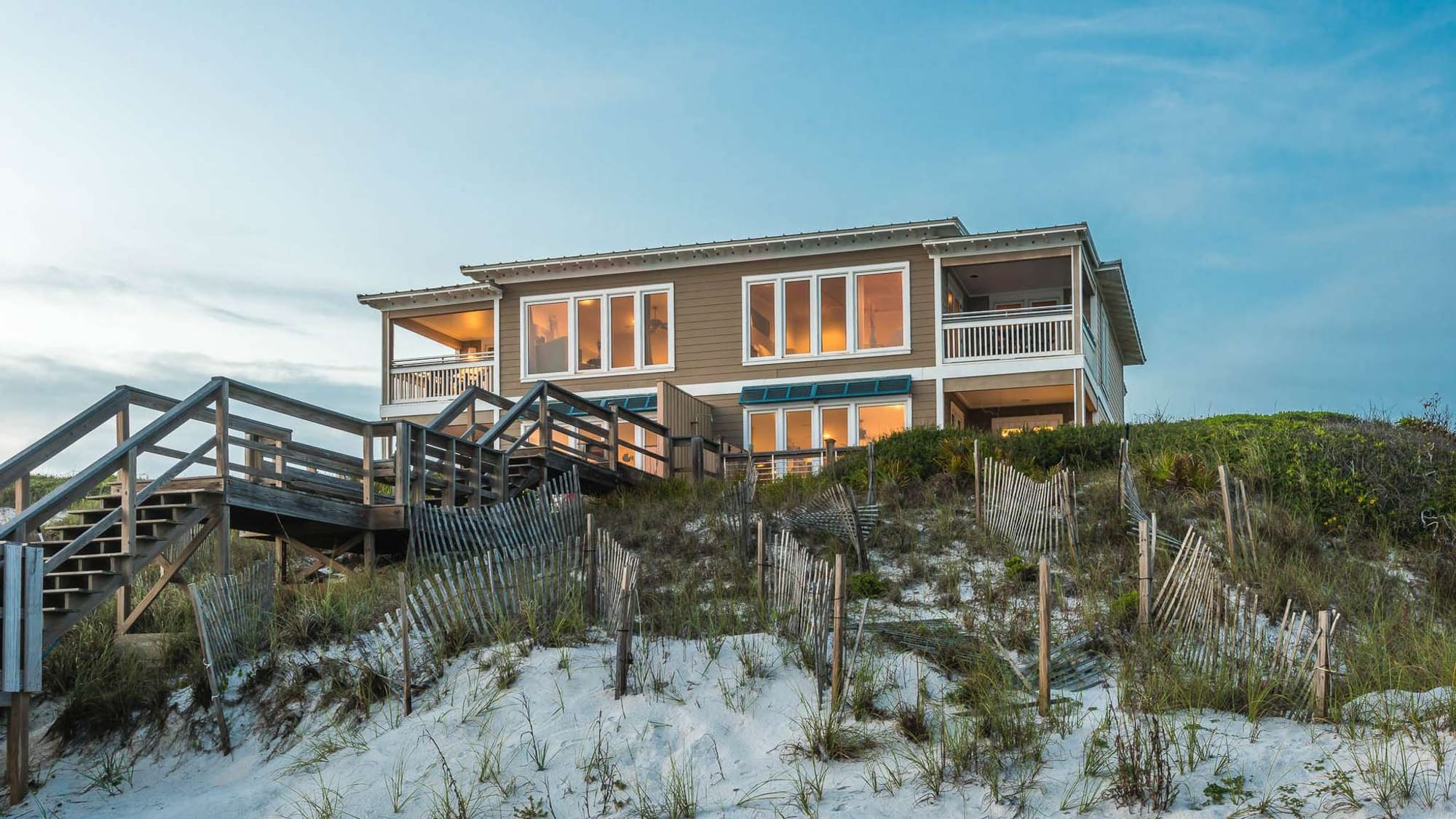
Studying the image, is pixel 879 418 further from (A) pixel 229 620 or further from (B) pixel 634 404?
(A) pixel 229 620

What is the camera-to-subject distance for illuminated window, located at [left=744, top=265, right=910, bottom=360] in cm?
2516

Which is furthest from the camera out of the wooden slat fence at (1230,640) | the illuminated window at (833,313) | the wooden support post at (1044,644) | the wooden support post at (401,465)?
the illuminated window at (833,313)

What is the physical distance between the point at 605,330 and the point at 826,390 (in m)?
5.11

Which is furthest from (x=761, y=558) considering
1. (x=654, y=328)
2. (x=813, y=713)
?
(x=654, y=328)

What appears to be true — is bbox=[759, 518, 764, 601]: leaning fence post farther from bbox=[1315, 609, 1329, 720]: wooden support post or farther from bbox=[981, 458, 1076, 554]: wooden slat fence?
bbox=[1315, 609, 1329, 720]: wooden support post

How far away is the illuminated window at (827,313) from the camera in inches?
990

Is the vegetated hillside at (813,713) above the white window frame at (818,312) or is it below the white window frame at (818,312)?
below

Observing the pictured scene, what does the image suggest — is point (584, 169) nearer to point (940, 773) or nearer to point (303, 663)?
point (303, 663)

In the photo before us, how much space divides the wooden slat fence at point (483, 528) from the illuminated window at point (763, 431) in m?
10.6

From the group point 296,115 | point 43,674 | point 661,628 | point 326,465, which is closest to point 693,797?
point 661,628

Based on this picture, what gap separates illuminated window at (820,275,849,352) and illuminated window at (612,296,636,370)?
4005 millimetres

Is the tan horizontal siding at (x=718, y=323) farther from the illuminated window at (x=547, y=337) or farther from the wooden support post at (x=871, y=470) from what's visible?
the wooden support post at (x=871, y=470)

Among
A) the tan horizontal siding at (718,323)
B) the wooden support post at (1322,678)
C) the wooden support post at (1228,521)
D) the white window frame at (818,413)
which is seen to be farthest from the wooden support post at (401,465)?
the tan horizontal siding at (718,323)

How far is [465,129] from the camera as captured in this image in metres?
19.9
